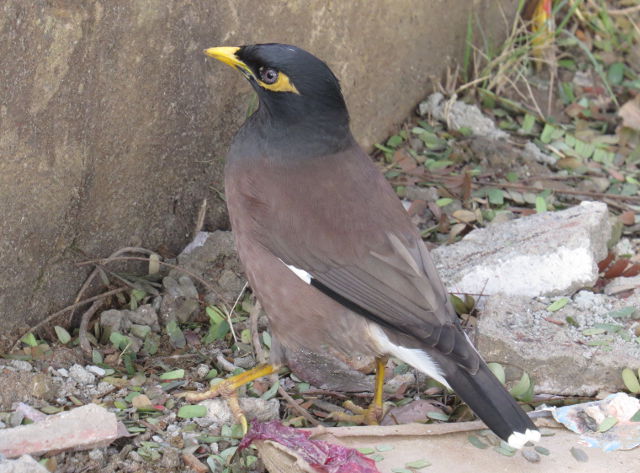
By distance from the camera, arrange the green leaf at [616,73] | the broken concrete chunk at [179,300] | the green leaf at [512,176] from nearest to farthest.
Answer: the broken concrete chunk at [179,300]
the green leaf at [512,176]
the green leaf at [616,73]

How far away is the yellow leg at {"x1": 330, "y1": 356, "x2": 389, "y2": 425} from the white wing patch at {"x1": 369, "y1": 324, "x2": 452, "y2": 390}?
240mm

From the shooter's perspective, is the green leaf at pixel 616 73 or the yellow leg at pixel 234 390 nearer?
the yellow leg at pixel 234 390

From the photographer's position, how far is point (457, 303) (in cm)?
454

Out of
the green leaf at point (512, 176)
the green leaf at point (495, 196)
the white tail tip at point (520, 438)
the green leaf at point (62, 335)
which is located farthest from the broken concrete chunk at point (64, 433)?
the green leaf at point (512, 176)

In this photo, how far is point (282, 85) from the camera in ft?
13.5

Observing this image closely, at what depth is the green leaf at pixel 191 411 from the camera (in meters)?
3.92

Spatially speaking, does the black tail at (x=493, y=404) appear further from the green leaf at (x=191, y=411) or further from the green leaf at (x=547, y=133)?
the green leaf at (x=547, y=133)

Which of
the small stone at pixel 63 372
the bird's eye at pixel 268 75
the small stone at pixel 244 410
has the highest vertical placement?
the bird's eye at pixel 268 75

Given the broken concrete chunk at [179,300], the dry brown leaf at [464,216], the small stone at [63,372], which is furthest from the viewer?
the dry brown leaf at [464,216]

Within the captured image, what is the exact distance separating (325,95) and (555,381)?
56.6 inches

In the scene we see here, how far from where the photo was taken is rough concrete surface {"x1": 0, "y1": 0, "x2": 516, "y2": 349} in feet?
12.5

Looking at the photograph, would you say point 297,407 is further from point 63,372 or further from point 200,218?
point 200,218

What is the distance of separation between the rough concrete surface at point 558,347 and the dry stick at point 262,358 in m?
0.73

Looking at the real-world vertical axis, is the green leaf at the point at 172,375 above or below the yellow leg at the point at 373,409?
above
